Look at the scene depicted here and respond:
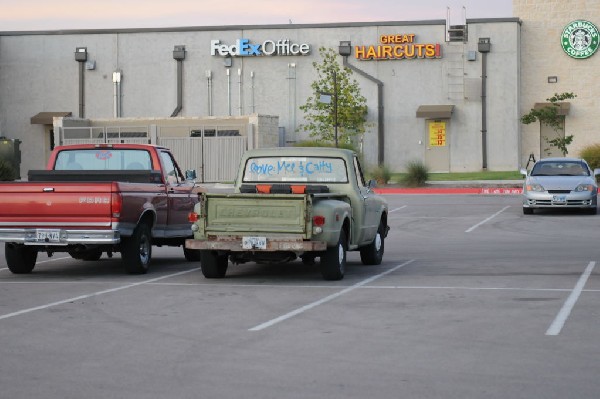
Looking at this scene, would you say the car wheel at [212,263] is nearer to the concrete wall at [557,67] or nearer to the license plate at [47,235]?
the license plate at [47,235]

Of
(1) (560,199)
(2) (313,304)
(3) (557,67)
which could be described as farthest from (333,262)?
(3) (557,67)

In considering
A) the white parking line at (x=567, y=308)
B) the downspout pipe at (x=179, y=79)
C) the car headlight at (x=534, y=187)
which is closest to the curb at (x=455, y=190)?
the car headlight at (x=534, y=187)

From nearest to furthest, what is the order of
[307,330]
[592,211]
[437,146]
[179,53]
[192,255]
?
[307,330] < [192,255] < [592,211] < [437,146] < [179,53]

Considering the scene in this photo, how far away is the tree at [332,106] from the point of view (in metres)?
59.8

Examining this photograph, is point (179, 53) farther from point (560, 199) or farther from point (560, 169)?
point (560, 199)

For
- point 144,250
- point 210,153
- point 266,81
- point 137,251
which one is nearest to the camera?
point 137,251

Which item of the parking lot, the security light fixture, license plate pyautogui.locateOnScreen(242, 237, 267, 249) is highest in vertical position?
the security light fixture

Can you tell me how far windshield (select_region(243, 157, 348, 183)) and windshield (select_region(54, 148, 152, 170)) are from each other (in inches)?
82.4

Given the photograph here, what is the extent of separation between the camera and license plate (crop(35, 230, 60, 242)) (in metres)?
16.2

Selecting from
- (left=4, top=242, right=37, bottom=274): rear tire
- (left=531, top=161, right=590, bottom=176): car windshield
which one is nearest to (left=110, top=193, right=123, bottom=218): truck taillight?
(left=4, top=242, right=37, bottom=274): rear tire

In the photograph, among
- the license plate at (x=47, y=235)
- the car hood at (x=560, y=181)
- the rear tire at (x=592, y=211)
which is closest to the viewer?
the license plate at (x=47, y=235)

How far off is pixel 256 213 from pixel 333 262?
1223 mm

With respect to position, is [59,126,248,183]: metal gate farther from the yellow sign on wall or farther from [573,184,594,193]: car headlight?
[573,184,594,193]: car headlight

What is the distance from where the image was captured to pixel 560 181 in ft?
104
